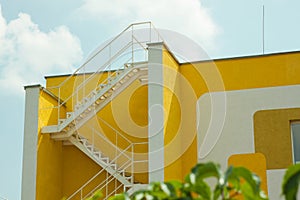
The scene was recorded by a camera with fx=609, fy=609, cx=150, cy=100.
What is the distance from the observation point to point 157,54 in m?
14.4

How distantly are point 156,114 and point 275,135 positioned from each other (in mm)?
2949

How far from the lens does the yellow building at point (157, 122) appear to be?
1438cm

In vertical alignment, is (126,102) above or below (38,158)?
above

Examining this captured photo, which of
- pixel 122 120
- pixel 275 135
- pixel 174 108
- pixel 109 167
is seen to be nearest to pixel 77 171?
pixel 109 167

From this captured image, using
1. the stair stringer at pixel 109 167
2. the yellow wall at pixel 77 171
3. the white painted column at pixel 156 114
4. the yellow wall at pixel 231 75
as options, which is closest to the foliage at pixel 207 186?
the white painted column at pixel 156 114

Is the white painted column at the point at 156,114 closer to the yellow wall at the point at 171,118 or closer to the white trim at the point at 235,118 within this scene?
the yellow wall at the point at 171,118

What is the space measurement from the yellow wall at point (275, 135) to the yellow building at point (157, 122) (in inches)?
0.9

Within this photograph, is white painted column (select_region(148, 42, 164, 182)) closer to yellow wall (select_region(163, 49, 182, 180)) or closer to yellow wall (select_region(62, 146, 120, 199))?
yellow wall (select_region(163, 49, 182, 180))

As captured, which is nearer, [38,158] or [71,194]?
[38,158]

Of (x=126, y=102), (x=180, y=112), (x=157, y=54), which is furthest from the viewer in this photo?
(x=126, y=102)

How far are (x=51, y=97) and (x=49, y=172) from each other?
2.01 meters

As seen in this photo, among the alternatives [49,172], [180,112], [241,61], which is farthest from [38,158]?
[241,61]

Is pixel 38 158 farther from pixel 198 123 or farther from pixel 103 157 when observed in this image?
pixel 198 123

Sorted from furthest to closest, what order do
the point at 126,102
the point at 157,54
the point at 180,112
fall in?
the point at 126,102 < the point at 180,112 < the point at 157,54
